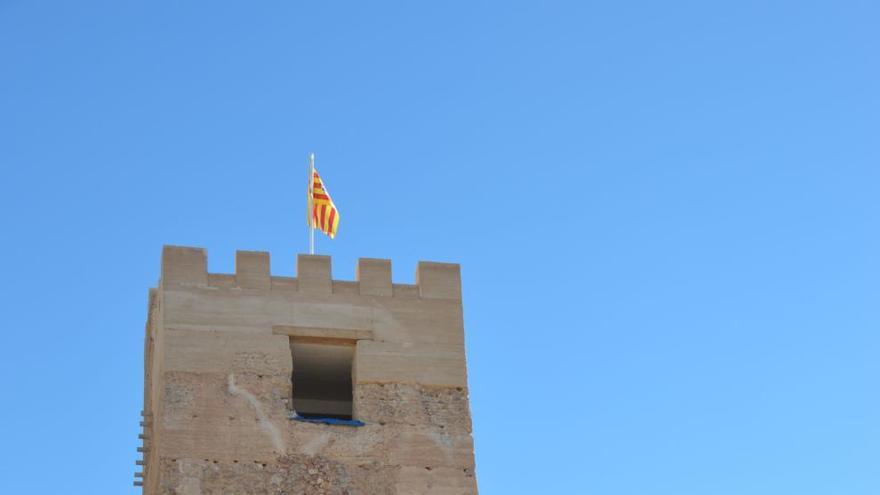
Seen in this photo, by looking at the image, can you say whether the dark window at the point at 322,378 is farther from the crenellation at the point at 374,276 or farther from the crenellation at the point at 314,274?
the crenellation at the point at 374,276

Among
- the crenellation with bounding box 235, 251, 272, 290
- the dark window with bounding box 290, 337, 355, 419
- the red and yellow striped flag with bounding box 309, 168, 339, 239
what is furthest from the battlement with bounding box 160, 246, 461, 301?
the red and yellow striped flag with bounding box 309, 168, 339, 239

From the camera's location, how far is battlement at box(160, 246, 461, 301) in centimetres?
3697

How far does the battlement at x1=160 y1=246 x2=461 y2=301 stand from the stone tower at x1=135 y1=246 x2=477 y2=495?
0.03 metres

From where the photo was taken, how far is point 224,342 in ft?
119

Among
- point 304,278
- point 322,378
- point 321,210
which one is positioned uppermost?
point 321,210

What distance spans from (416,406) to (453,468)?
1307 mm

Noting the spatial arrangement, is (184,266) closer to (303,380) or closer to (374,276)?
(303,380)

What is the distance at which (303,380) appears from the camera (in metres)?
38.3

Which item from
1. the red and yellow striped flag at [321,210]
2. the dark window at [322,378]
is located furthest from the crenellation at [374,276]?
the red and yellow striped flag at [321,210]

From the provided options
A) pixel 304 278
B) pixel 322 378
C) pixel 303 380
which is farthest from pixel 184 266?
pixel 322 378

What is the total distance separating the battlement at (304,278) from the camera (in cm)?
3697

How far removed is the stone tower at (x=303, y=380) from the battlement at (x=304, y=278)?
0.08 ft

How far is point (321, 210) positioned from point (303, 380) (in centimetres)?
384

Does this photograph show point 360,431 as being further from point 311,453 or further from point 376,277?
point 376,277
